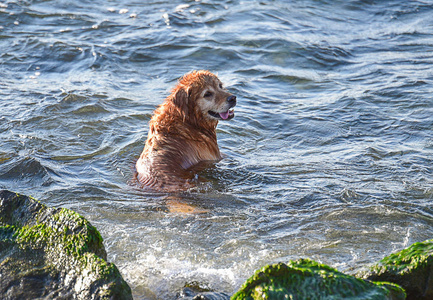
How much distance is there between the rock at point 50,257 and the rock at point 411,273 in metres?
1.87

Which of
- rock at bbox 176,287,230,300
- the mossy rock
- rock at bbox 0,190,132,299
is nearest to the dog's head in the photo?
rock at bbox 0,190,132,299

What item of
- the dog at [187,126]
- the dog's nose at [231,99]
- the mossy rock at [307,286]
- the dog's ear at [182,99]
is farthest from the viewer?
the dog's nose at [231,99]

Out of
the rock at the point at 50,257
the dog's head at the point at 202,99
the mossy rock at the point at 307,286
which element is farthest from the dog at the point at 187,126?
the mossy rock at the point at 307,286

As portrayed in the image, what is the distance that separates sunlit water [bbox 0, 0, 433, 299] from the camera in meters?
5.41

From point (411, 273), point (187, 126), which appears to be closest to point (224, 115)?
point (187, 126)

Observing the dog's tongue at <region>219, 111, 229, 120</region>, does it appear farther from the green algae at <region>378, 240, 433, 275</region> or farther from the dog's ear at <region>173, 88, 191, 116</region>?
the green algae at <region>378, 240, 433, 275</region>

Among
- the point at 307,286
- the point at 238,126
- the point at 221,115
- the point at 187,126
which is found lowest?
the point at 238,126

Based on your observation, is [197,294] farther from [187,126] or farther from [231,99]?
[231,99]

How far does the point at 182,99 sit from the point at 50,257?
3586 mm

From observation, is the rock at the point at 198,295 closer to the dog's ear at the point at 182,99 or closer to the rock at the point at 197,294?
the rock at the point at 197,294

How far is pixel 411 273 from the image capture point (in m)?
4.19

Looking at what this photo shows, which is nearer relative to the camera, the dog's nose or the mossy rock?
the mossy rock

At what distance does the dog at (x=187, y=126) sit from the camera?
7199 mm

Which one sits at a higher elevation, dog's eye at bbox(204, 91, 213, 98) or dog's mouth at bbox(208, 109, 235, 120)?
dog's eye at bbox(204, 91, 213, 98)
